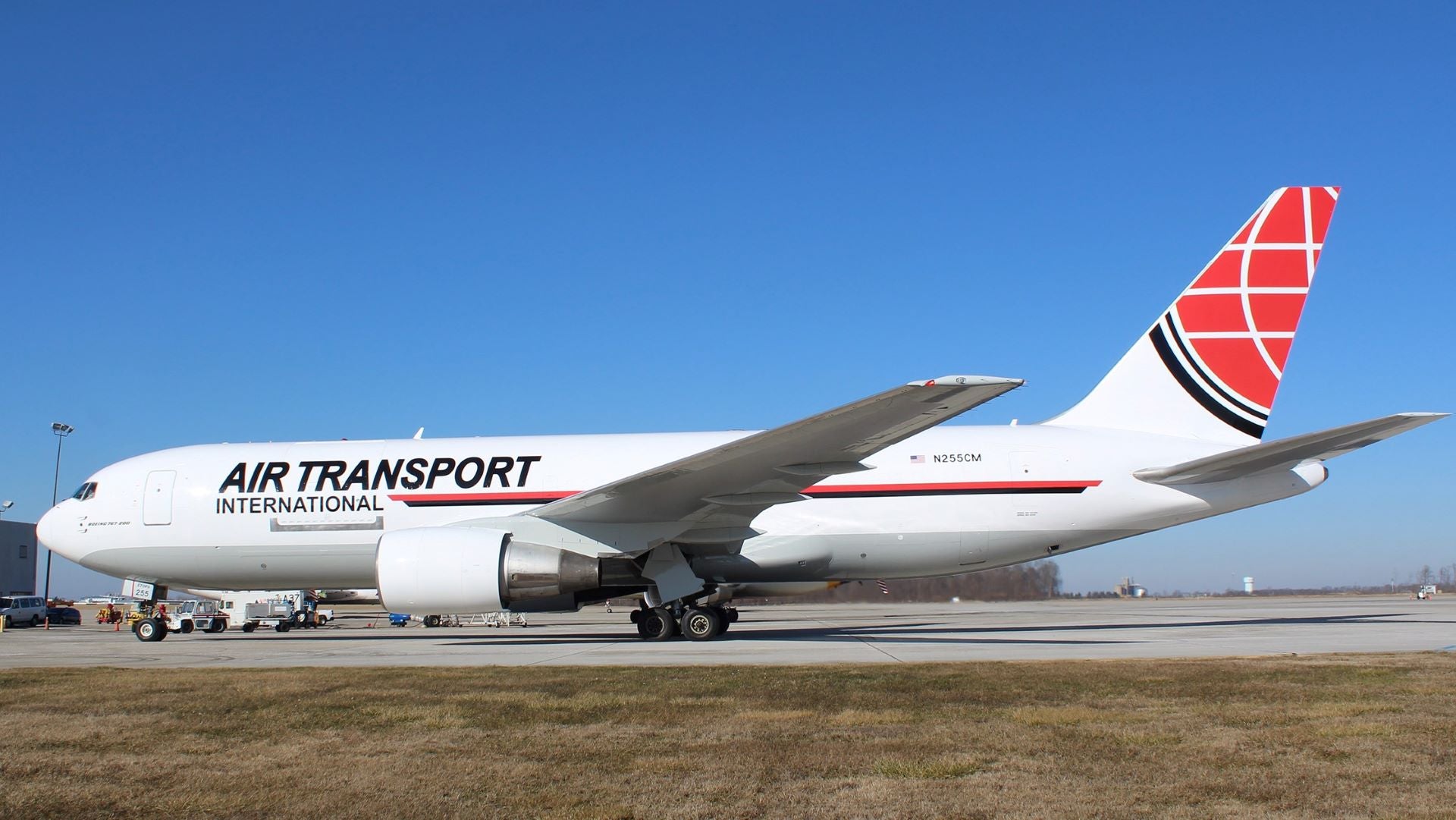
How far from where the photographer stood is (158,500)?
705 inches

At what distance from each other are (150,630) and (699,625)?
10.6 meters

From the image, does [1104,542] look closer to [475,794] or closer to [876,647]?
[876,647]

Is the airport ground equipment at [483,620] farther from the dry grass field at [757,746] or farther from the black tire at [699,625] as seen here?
the dry grass field at [757,746]

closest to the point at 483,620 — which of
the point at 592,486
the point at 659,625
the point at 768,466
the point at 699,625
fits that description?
the point at 592,486

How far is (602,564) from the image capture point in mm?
14500

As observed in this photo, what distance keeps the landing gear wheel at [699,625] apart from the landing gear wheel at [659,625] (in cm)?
24

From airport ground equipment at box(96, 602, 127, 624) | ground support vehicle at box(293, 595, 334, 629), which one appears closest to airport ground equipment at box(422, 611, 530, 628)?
ground support vehicle at box(293, 595, 334, 629)

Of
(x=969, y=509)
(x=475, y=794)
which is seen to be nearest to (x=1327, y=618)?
(x=969, y=509)

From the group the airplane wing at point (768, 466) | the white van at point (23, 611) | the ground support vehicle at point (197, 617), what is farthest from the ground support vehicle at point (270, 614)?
the airplane wing at point (768, 466)

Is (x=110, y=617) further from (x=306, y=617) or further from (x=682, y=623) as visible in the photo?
(x=682, y=623)

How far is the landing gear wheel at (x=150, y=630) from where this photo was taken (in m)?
18.4

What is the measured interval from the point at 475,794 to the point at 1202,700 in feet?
16.8

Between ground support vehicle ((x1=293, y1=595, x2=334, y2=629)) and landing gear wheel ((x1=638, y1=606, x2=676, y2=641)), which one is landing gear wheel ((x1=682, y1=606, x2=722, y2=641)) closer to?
landing gear wheel ((x1=638, y1=606, x2=676, y2=641))

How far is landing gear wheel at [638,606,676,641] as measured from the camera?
595 inches
